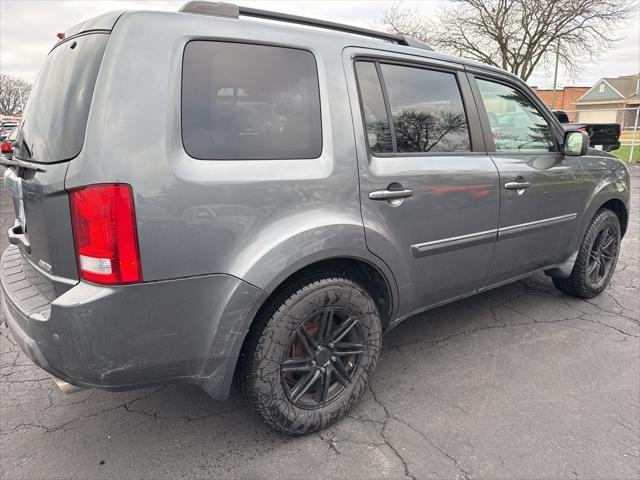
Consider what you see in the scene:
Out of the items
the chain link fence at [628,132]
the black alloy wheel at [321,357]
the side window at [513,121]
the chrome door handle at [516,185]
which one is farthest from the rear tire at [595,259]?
the chain link fence at [628,132]

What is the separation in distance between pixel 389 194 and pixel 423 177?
0.93 ft

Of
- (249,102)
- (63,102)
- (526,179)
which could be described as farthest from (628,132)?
(63,102)

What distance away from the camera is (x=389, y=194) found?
2.33 meters

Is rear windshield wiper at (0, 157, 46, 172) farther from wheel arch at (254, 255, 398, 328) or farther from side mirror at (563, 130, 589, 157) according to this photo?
side mirror at (563, 130, 589, 157)

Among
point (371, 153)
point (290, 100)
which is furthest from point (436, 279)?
point (290, 100)

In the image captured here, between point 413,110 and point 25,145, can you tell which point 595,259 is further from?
point 25,145

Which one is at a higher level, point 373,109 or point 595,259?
point 373,109

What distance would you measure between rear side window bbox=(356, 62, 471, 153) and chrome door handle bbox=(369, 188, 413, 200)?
22cm

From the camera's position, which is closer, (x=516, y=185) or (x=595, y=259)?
(x=516, y=185)

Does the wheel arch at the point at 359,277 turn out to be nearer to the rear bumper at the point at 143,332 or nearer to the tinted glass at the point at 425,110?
the rear bumper at the point at 143,332

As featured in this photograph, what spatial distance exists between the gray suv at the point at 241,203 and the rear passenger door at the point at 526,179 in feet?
0.53

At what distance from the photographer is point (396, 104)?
250 centimetres

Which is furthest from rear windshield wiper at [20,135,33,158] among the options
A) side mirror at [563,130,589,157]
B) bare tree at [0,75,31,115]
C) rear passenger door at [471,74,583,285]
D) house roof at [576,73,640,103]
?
house roof at [576,73,640,103]

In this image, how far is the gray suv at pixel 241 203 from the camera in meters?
1.67
